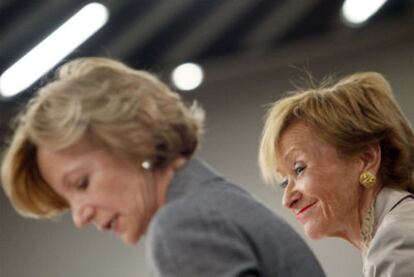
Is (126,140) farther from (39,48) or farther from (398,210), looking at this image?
(39,48)

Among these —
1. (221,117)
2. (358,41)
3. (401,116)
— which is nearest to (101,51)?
(221,117)

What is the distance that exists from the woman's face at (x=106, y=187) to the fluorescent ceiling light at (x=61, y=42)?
2734mm

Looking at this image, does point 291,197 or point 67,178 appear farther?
point 291,197

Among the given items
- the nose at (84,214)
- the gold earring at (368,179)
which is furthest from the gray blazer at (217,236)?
the gold earring at (368,179)

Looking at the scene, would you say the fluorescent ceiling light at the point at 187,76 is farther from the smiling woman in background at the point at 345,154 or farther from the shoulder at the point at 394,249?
the shoulder at the point at 394,249

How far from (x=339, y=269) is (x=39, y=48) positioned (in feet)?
6.68

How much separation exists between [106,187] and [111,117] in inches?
3.7

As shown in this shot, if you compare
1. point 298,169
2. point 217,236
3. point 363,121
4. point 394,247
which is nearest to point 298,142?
point 298,169

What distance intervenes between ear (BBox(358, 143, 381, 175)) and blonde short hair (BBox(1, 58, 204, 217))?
733 mm

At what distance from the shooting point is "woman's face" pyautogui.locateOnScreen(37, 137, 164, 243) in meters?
1.03

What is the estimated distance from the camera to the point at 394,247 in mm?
1402

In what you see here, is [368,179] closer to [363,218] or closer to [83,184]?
[363,218]

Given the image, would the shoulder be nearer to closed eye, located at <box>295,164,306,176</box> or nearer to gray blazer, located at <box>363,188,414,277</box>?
gray blazer, located at <box>363,188,414,277</box>

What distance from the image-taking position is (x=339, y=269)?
4.34 metres
